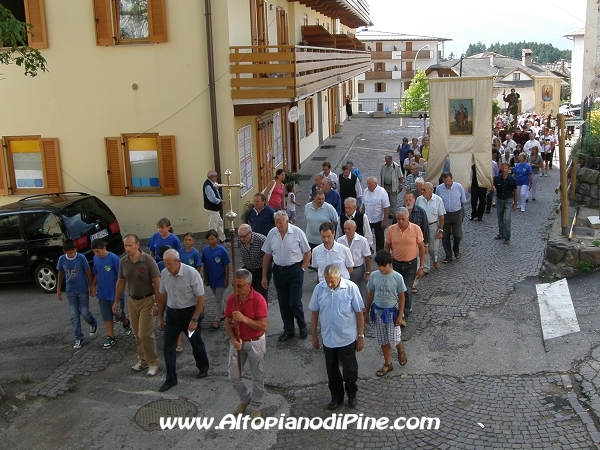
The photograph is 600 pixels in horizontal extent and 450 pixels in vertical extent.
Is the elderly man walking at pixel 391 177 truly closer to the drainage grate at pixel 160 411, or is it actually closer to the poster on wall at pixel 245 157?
the poster on wall at pixel 245 157

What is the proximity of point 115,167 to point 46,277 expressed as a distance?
385 centimetres

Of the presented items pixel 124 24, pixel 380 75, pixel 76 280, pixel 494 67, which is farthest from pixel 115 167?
pixel 494 67

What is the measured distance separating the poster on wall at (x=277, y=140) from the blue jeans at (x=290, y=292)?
10.9 meters

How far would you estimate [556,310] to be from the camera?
374 inches

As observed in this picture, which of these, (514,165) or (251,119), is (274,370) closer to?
(251,119)

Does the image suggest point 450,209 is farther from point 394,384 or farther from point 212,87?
point 212,87

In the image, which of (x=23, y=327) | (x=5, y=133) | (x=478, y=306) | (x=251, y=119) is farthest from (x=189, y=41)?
(x=478, y=306)

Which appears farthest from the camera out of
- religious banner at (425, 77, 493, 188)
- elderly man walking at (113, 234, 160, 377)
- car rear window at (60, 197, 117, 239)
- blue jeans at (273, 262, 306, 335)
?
religious banner at (425, 77, 493, 188)

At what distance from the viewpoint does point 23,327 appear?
34.2 ft

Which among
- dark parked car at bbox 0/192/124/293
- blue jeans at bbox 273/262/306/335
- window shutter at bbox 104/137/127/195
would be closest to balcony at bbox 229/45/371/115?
window shutter at bbox 104/137/127/195

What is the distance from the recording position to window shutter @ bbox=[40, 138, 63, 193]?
49.9ft

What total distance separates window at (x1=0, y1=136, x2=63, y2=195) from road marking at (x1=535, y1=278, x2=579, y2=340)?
10747 millimetres

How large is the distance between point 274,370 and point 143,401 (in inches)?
63.2

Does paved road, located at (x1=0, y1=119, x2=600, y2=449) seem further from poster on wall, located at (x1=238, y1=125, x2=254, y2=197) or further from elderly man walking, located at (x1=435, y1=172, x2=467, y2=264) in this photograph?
poster on wall, located at (x1=238, y1=125, x2=254, y2=197)
